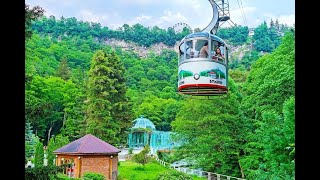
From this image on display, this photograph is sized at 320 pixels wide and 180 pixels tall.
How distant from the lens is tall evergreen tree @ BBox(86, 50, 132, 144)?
55.7 feet

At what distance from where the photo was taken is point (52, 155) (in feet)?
46.6

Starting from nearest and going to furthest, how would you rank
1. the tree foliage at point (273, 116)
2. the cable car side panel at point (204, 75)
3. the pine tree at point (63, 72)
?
the cable car side panel at point (204, 75)
the tree foliage at point (273, 116)
the pine tree at point (63, 72)

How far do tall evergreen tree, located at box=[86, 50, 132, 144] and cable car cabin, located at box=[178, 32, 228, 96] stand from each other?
11.3 meters

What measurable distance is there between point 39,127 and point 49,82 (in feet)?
8.76

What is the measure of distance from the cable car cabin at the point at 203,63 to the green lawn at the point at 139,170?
8.58 meters

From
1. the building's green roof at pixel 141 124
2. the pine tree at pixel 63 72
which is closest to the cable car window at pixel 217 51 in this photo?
the building's green roof at pixel 141 124

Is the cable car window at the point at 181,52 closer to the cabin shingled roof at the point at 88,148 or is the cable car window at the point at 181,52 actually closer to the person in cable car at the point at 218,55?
the person in cable car at the point at 218,55

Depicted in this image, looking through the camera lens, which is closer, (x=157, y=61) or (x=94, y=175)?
(x=94, y=175)

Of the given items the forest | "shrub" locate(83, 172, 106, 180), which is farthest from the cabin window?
"shrub" locate(83, 172, 106, 180)

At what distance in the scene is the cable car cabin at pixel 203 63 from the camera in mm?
5551

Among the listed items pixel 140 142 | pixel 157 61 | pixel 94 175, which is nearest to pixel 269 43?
pixel 157 61

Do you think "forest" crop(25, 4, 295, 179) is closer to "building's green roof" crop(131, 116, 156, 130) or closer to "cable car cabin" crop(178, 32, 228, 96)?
"building's green roof" crop(131, 116, 156, 130)

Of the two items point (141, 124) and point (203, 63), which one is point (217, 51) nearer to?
point (203, 63)

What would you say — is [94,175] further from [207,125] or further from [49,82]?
[49,82]
